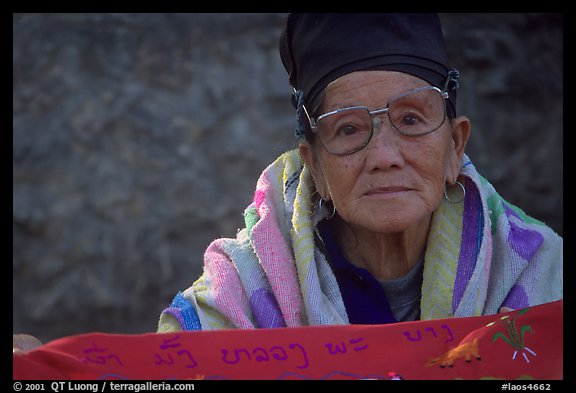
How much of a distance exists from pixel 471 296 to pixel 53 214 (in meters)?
2.83

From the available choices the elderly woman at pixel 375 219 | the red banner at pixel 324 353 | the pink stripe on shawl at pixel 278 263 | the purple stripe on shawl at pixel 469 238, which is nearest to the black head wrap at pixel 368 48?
the elderly woman at pixel 375 219

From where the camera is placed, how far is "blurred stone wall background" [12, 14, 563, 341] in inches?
183

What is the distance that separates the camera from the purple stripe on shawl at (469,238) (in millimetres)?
2680

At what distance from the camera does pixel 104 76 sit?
4.70 m

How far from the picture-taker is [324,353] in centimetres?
218

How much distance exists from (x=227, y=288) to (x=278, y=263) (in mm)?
191

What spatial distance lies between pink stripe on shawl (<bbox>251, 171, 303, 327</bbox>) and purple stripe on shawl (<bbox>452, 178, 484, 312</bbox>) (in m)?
0.53

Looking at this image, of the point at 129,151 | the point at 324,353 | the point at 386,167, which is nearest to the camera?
the point at 324,353

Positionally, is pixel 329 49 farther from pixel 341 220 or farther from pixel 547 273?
pixel 547 273

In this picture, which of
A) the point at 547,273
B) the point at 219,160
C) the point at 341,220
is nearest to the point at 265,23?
the point at 219,160

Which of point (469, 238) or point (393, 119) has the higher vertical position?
point (393, 119)

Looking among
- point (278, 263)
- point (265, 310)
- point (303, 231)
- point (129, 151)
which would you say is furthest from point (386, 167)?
point (129, 151)

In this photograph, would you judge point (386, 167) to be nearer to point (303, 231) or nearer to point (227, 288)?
point (303, 231)

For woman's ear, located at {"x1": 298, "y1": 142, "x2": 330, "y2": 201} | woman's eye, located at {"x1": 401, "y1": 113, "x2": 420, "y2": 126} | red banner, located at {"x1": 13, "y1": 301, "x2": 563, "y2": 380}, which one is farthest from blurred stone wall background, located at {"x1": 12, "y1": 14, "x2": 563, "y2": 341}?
red banner, located at {"x1": 13, "y1": 301, "x2": 563, "y2": 380}
